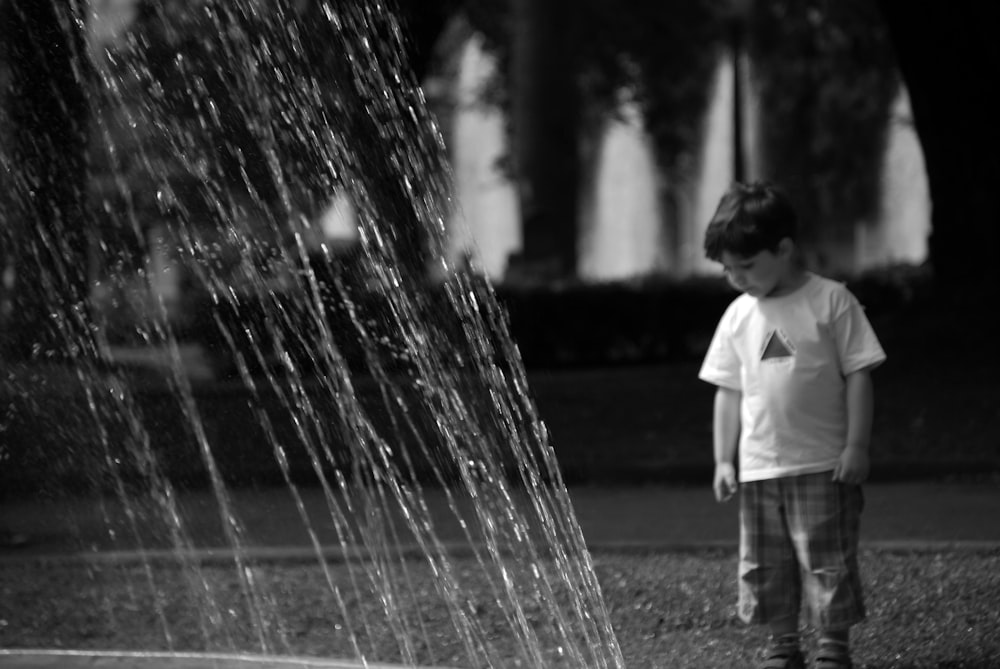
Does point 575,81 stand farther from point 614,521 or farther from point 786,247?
point 786,247

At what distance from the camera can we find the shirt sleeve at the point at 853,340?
404 cm

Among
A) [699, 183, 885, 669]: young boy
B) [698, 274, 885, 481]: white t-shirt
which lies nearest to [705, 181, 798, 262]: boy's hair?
[699, 183, 885, 669]: young boy

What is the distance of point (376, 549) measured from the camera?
20.2 ft

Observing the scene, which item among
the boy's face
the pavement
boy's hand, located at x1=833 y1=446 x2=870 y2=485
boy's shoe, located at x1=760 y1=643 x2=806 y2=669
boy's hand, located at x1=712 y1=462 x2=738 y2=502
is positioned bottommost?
the pavement

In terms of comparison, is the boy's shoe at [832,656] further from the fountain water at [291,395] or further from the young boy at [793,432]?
the fountain water at [291,395]

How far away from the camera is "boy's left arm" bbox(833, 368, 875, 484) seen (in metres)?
3.98

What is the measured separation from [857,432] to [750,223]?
2.03ft

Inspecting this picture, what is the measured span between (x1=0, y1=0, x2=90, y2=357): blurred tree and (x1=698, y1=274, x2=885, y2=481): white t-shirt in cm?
287

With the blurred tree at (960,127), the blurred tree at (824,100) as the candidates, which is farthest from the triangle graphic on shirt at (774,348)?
the blurred tree at (824,100)

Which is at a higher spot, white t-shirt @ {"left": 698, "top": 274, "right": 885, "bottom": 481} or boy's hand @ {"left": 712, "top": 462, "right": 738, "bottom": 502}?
white t-shirt @ {"left": 698, "top": 274, "right": 885, "bottom": 481}

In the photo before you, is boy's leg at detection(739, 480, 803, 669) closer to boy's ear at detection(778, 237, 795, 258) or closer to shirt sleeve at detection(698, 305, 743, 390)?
shirt sleeve at detection(698, 305, 743, 390)

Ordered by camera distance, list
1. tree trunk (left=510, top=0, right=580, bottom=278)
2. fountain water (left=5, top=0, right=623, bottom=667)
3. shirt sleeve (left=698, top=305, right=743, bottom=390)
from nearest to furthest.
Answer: shirt sleeve (left=698, top=305, right=743, bottom=390), fountain water (left=5, top=0, right=623, bottom=667), tree trunk (left=510, top=0, right=580, bottom=278)

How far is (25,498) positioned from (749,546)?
11.7 feet

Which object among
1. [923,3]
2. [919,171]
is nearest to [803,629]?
[923,3]
